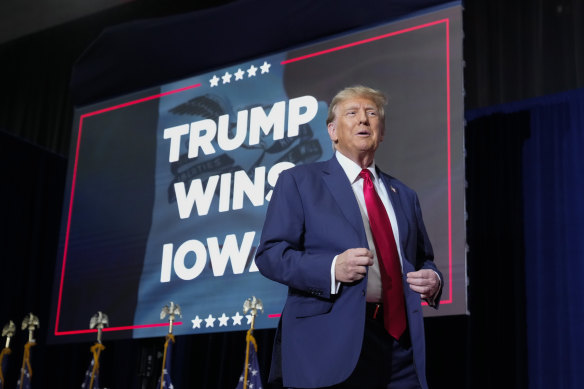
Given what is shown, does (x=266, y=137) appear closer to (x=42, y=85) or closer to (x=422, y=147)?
(x=422, y=147)

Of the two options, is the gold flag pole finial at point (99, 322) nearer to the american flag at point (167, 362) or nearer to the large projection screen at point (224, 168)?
the large projection screen at point (224, 168)

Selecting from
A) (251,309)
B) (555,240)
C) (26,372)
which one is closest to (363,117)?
(251,309)

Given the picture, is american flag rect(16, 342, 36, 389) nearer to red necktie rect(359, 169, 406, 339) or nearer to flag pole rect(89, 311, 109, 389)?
flag pole rect(89, 311, 109, 389)

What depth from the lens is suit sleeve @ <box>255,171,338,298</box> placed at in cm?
179

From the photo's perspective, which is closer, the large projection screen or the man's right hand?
the man's right hand

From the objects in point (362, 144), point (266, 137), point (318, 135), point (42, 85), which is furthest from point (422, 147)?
point (42, 85)

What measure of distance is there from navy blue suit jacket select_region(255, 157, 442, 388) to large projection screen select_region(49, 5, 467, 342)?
1.31 metres

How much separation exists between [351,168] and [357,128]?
0.11 m

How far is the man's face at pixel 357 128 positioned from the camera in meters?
2.13

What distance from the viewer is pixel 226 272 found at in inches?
152

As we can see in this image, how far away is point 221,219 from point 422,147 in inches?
44.4

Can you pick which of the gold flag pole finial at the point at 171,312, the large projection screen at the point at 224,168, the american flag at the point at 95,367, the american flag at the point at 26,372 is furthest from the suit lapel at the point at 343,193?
the american flag at the point at 26,372

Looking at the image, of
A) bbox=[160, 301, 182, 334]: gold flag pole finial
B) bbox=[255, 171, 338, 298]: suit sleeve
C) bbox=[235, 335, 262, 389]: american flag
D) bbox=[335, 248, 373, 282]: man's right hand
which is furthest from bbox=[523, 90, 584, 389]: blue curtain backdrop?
bbox=[335, 248, 373, 282]: man's right hand

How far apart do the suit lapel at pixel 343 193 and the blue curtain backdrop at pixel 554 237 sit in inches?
97.9
